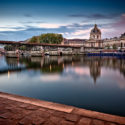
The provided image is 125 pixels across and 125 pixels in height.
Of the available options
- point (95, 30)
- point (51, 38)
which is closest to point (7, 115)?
point (51, 38)

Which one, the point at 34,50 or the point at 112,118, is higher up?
the point at 34,50

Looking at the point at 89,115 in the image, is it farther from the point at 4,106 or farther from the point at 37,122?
the point at 4,106

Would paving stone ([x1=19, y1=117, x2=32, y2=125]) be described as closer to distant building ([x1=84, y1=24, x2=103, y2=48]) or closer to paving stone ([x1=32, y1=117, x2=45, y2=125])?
paving stone ([x1=32, y1=117, x2=45, y2=125])

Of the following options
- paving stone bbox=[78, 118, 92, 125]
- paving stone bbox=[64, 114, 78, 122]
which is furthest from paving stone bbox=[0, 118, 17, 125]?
paving stone bbox=[78, 118, 92, 125]

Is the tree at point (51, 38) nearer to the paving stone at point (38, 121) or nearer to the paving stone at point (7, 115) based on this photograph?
the paving stone at point (7, 115)

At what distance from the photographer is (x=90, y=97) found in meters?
10.7

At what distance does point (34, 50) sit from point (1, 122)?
363ft

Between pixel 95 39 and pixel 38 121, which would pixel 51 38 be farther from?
pixel 38 121

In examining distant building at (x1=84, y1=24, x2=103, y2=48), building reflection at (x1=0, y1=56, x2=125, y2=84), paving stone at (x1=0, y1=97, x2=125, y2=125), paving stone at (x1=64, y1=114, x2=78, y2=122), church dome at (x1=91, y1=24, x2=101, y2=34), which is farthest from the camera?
church dome at (x1=91, y1=24, x2=101, y2=34)

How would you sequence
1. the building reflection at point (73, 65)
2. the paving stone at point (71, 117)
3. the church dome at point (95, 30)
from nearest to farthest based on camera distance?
the paving stone at point (71, 117) → the building reflection at point (73, 65) → the church dome at point (95, 30)

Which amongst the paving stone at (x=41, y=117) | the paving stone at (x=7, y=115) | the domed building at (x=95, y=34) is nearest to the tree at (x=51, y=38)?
the domed building at (x=95, y=34)

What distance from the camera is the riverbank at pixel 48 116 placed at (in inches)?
204

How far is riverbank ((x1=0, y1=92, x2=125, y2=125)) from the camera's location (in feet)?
17.0

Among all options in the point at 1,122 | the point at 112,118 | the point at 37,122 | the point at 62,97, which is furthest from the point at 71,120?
the point at 62,97
